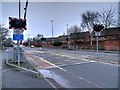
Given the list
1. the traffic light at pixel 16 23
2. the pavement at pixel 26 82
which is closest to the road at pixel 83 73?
the pavement at pixel 26 82

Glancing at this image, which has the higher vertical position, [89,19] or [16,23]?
[89,19]

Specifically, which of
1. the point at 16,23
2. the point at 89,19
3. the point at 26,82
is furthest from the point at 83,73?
the point at 89,19

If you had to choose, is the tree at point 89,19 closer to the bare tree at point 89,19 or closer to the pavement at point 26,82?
the bare tree at point 89,19

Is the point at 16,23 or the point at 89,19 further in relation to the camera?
the point at 89,19

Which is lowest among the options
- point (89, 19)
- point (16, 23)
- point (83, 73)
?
point (83, 73)

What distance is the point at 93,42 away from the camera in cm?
6712

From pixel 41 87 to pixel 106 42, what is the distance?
51.4 metres

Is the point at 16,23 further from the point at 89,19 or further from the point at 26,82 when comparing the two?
the point at 89,19

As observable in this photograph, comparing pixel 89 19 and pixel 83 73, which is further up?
pixel 89 19

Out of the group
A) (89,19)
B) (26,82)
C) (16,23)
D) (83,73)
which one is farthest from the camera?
(89,19)

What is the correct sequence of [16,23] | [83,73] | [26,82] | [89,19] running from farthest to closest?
[89,19] < [16,23] < [83,73] < [26,82]

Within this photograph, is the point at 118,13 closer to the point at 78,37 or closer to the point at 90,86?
the point at 78,37

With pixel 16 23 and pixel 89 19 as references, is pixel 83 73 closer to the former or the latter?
pixel 16 23

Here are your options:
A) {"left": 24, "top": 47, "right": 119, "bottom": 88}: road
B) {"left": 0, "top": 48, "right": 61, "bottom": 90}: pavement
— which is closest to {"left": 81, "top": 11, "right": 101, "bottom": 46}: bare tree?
{"left": 24, "top": 47, "right": 119, "bottom": 88}: road
